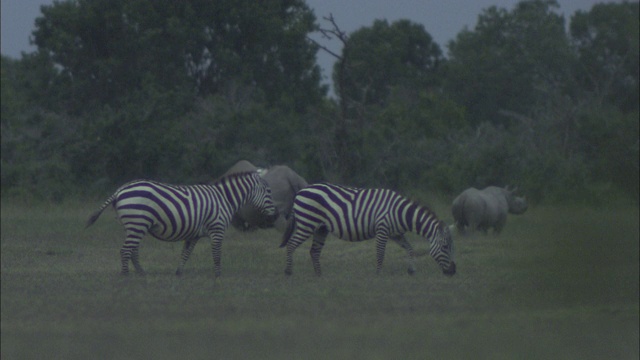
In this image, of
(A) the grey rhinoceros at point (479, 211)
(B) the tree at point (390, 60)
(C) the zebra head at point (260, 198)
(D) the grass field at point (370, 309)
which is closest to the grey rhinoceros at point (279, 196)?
(A) the grey rhinoceros at point (479, 211)

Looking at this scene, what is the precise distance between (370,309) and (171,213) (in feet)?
11.7

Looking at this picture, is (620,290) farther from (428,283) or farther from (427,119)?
(427,119)

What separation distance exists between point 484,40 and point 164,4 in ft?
37.9

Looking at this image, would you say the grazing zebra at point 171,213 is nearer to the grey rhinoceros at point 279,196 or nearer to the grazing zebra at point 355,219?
the grazing zebra at point 355,219

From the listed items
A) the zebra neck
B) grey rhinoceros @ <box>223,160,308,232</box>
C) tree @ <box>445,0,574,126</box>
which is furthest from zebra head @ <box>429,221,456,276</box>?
tree @ <box>445,0,574,126</box>

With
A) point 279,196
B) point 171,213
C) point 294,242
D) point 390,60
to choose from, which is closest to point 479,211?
point 279,196

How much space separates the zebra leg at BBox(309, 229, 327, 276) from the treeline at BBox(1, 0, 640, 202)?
6.84 m

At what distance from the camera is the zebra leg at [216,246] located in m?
10.4

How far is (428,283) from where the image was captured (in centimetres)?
978

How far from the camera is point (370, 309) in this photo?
7.59 metres

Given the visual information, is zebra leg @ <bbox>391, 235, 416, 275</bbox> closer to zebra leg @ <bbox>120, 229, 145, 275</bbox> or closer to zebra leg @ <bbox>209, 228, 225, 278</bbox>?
zebra leg @ <bbox>209, 228, 225, 278</bbox>

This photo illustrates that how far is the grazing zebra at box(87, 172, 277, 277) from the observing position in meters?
10.3

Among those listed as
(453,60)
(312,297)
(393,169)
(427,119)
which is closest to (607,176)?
(312,297)

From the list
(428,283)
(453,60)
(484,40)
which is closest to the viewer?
(428,283)
